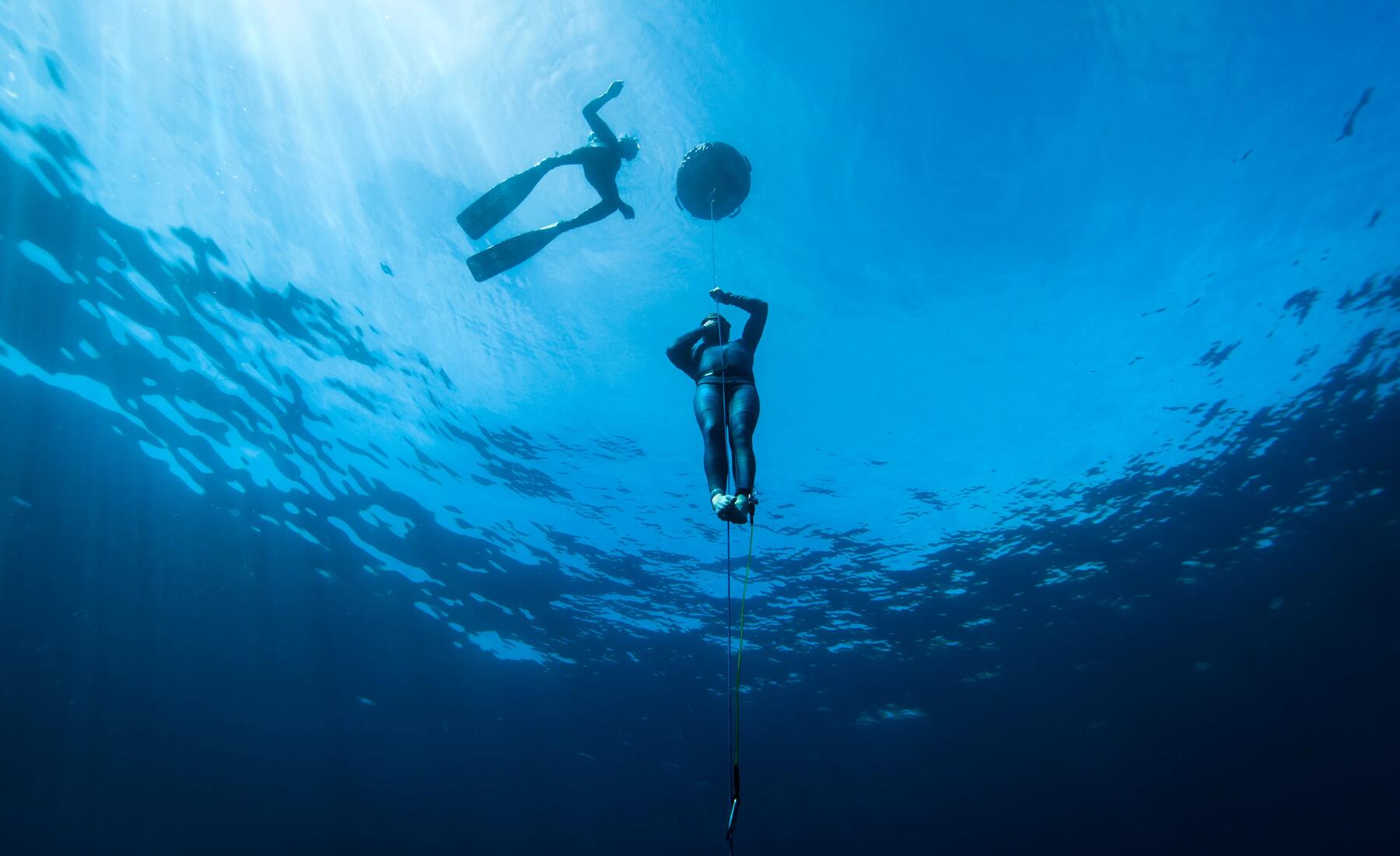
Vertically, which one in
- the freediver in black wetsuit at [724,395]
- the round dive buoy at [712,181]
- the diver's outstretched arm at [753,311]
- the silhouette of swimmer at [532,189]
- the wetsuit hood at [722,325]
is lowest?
the freediver in black wetsuit at [724,395]

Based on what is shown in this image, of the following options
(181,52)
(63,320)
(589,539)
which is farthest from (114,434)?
(589,539)

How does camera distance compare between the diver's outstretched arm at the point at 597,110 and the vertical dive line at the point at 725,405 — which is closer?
the vertical dive line at the point at 725,405

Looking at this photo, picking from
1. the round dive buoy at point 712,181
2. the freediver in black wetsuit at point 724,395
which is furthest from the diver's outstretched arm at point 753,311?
the round dive buoy at point 712,181

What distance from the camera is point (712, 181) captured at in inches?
299

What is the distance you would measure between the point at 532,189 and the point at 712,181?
235cm

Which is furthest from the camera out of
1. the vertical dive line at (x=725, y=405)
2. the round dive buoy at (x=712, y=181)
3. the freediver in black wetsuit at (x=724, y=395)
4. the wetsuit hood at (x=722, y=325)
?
the round dive buoy at (x=712, y=181)

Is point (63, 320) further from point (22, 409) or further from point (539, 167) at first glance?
point (539, 167)

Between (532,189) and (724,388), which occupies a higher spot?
(532,189)

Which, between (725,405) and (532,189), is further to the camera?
(532,189)

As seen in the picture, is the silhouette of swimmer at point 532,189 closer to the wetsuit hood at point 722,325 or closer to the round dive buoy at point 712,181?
the round dive buoy at point 712,181

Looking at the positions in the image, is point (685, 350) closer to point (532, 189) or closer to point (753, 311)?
point (753, 311)

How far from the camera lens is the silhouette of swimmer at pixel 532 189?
6.58 metres

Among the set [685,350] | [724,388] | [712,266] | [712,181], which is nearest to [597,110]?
[712,181]

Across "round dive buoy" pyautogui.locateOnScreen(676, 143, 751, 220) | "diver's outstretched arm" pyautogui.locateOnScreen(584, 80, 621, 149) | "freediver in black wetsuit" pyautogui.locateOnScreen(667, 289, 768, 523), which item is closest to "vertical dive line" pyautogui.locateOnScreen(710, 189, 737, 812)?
"freediver in black wetsuit" pyautogui.locateOnScreen(667, 289, 768, 523)
